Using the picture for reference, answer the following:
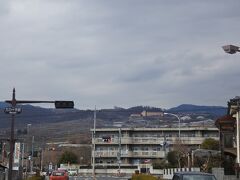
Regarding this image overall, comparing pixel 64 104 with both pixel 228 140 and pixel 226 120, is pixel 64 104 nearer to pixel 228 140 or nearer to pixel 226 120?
pixel 226 120

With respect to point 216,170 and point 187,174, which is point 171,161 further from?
point 187,174

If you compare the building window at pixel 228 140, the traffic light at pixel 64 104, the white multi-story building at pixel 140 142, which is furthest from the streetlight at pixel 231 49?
the white multi-story building at pixel 140 142

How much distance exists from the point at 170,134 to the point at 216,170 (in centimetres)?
9415

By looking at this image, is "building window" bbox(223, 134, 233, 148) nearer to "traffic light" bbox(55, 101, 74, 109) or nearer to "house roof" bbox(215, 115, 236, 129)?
"house roof" bbox(215, 115, 236, 129)

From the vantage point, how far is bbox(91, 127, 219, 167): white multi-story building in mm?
123619

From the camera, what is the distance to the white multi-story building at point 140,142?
124 meters

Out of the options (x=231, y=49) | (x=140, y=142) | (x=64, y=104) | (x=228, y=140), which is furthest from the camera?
(x=140, y=142)

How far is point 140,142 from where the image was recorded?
127m

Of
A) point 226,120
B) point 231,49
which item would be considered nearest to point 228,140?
point 226,120

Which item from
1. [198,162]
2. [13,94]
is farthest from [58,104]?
[198,162]

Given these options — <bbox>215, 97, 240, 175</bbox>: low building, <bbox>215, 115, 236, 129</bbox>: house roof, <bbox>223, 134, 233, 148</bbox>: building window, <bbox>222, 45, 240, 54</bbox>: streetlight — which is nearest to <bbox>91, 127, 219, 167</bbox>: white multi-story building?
<bbox>223, 134, 233, 148</bbox>: building window

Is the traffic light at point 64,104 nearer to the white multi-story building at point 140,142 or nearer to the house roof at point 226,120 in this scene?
the house roof at point 226,120

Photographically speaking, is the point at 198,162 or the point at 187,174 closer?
the point at 187,174

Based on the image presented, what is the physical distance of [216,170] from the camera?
36.6 meters
